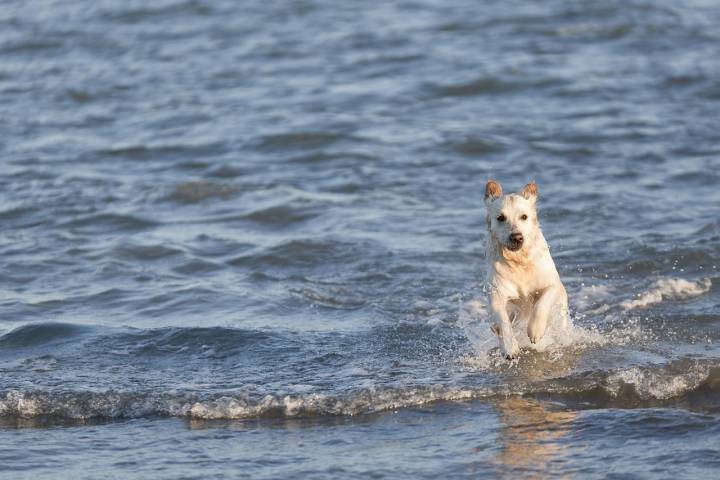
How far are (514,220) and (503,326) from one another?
0.72 meters

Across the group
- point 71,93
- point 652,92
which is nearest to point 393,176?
point 652,92

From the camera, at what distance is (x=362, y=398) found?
7.91 meters

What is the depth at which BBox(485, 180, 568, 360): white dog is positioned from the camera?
8.59 metres

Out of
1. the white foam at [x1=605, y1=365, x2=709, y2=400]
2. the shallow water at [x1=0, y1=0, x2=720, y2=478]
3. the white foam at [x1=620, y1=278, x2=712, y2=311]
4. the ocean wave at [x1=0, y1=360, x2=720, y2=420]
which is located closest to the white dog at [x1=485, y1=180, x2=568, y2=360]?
the shallow water at [x1=0, y1=0, x2=720, y2=478]

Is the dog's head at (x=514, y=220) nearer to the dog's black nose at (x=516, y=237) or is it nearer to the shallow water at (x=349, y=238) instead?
the dog's black nose at (x=516, y=237)

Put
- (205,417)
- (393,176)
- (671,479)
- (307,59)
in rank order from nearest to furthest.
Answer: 1. (671,479)
2. (205,417)
3. (393,176)
4. (307,59)

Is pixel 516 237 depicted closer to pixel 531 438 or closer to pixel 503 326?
pixel 503 326

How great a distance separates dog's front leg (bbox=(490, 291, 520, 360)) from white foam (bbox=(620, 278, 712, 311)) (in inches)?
73.8

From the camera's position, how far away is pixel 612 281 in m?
11.1

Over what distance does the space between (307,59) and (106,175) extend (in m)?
6.92

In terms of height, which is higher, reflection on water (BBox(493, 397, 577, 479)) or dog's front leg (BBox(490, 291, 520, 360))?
dog's front leg (BBox(490, 291, 520, 360))

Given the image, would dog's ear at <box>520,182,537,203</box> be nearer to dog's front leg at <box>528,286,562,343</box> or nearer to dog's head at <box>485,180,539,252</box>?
dog's head at <box>485,180,539,252</box>

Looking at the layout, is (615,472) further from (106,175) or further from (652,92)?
(652,92)

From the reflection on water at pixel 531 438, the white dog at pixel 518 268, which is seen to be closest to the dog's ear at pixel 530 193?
the white dog at pixel 518 268
